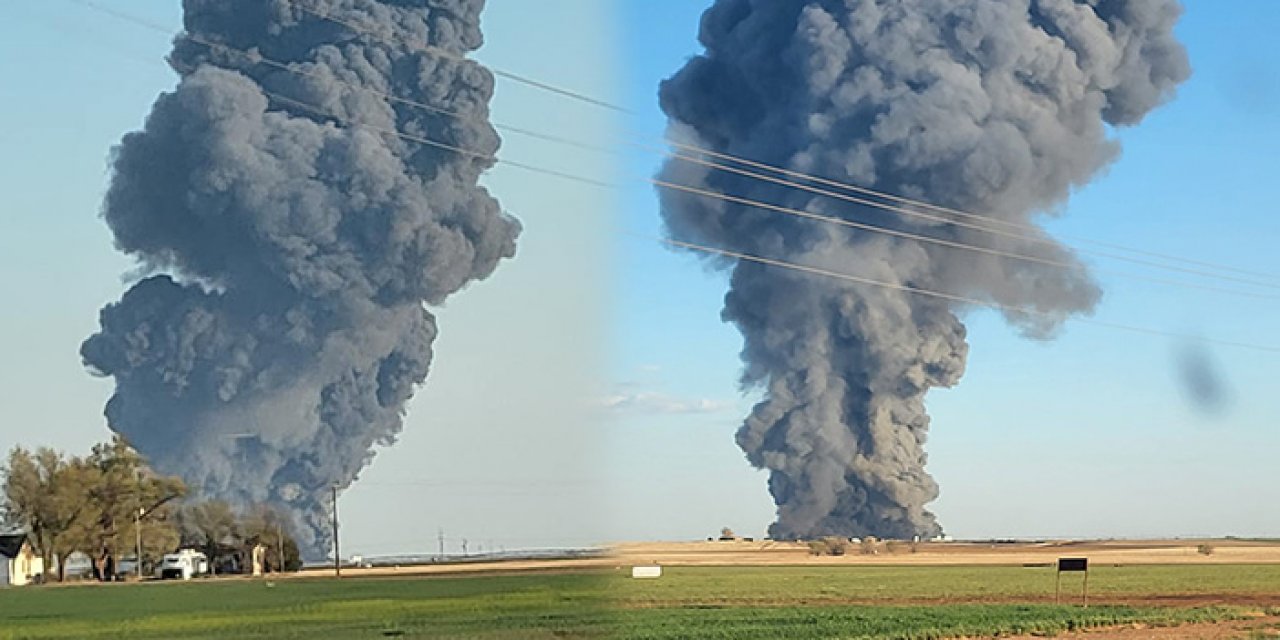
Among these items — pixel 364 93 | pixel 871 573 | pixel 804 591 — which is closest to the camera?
pixel 804 591

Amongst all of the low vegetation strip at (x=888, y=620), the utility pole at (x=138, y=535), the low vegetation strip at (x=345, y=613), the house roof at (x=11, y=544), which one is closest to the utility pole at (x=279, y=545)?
the utility pole at (x=138, y=535)

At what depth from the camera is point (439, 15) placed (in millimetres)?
47594

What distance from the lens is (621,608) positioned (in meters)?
5.98

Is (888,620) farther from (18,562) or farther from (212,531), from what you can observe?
(212,531)

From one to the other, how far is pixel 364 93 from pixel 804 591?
20.9m

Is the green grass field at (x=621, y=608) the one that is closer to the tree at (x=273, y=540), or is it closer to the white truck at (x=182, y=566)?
the tree at (x=273, y=540)

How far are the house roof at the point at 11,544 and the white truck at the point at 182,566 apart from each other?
252cm

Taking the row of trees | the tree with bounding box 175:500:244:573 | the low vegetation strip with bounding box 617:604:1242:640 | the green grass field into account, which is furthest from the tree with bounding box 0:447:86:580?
the low vegetation strip with bounding box 617:604:1242:640

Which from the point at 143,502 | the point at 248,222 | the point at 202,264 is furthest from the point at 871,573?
the point at 202,264

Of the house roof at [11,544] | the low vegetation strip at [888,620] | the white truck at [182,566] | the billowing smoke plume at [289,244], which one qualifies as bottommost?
the low vegetation strip at [888,620]

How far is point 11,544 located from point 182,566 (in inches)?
134

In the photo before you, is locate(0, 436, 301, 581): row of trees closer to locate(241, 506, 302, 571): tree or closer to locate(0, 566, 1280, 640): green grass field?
locate(241, 506, 302, 571): tree

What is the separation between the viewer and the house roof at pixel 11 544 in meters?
33.3

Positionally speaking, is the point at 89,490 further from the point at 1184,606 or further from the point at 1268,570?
the point at 1268,570
